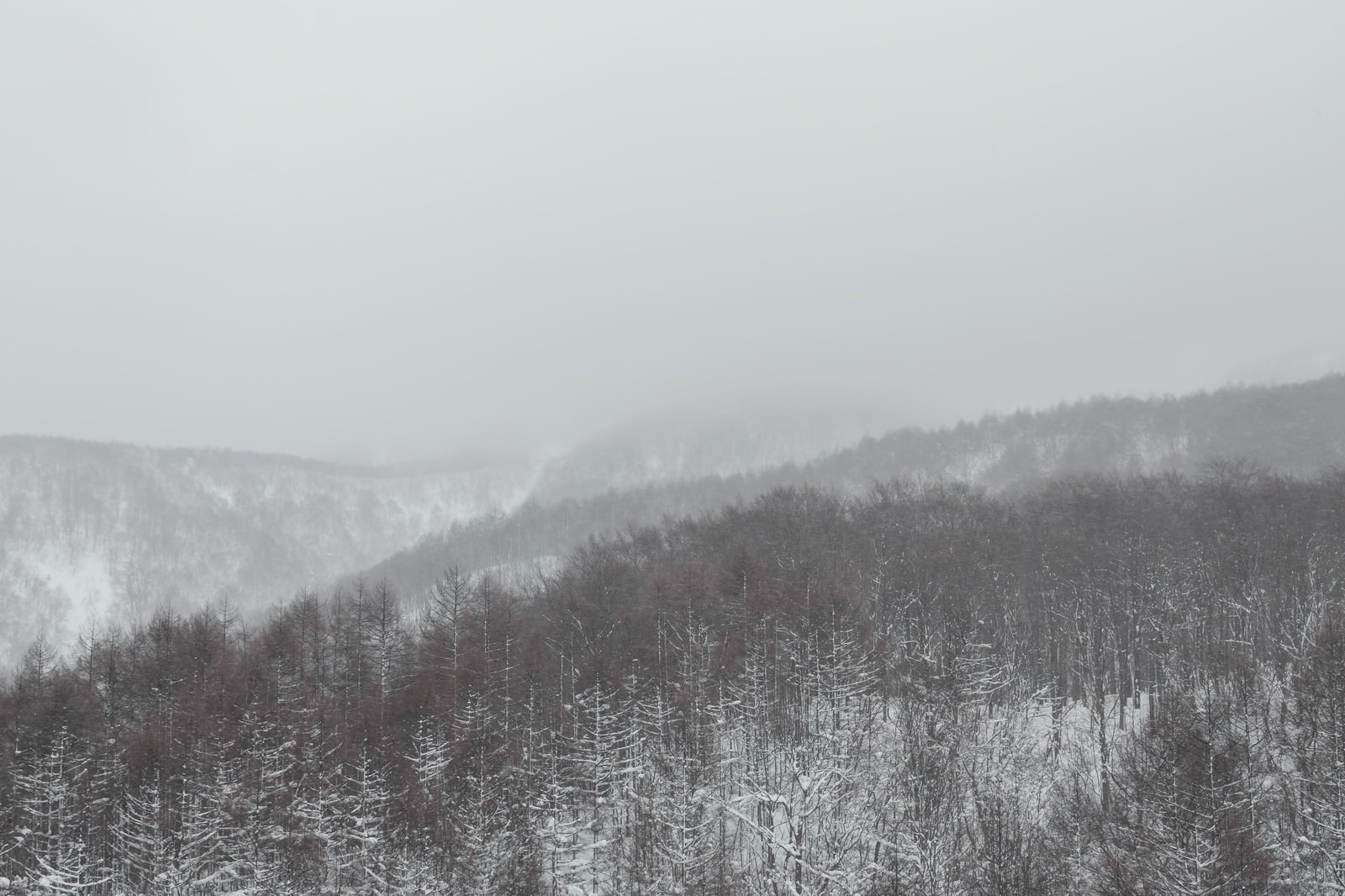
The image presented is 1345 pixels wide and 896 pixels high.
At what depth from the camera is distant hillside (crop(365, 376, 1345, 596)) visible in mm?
145250

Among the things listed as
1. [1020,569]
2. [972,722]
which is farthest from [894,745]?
[1020,569]

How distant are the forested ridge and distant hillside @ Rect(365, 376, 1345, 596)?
234 feet

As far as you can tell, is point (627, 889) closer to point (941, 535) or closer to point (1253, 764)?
point (1253, 764)

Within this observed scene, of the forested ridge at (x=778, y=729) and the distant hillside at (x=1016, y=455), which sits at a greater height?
the distant hillside at (x=1016, y=455)

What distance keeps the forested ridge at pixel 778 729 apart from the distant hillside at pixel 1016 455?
71303mm

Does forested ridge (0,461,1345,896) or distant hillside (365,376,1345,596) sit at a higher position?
distant hillside (365,376,1345,596)

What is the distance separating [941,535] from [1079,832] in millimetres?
47754

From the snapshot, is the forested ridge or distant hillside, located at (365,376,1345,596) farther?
distant hillside, located at (365,376,1345,596)

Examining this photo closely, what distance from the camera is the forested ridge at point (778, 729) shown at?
2858 centimetres

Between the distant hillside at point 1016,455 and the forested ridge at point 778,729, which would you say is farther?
the distant hillside at point 1016,455

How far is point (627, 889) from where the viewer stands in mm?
38656

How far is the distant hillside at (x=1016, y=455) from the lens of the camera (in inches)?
5719

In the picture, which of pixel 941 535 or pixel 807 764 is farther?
pixel 941 535

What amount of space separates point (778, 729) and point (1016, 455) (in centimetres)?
14338
